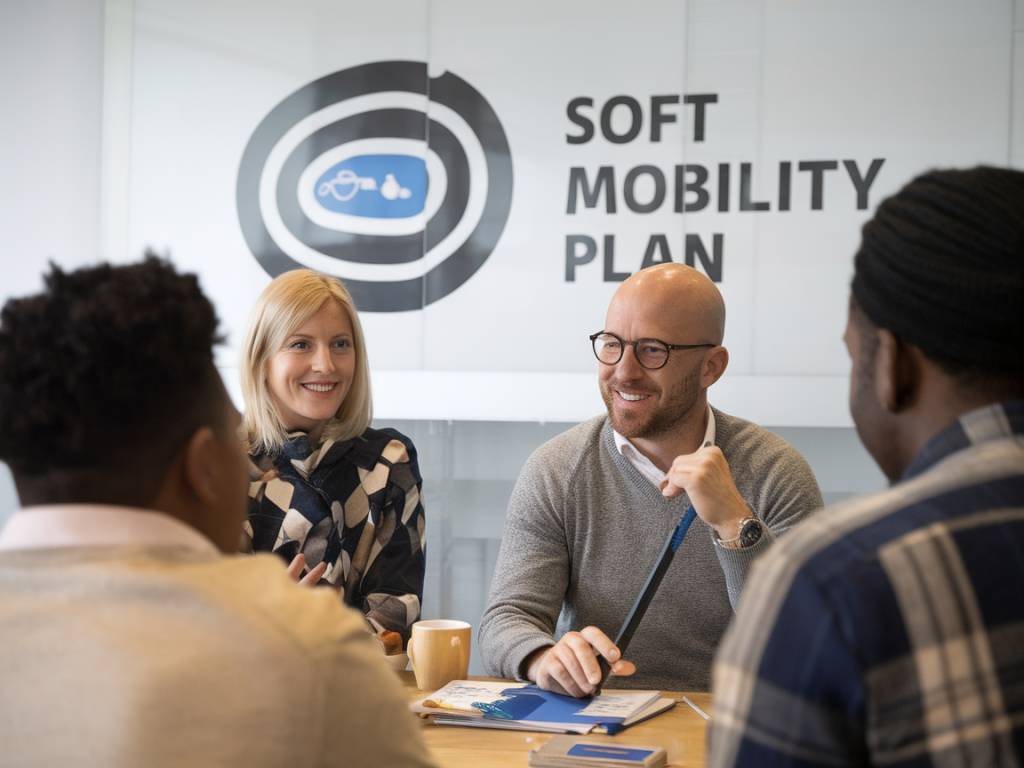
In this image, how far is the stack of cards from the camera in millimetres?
1415

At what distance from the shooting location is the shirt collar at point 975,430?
906 millimetres

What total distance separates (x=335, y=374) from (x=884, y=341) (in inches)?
71.0

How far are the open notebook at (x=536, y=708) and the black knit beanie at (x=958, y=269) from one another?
0.86m

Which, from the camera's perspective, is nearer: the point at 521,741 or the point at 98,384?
the point at 98,384

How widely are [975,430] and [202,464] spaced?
64 cm

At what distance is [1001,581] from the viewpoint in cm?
81

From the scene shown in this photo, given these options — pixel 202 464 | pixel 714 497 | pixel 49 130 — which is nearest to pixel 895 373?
pixel 202 464

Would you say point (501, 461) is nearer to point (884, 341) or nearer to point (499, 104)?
point (499, 104)

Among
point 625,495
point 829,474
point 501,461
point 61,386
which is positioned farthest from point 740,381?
point 61,386

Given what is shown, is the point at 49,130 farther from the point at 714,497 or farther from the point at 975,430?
the point at 975,430

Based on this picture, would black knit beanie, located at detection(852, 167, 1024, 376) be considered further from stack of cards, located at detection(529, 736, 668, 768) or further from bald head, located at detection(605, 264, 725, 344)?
bald head, located at detection(605, 264, 725, 344)

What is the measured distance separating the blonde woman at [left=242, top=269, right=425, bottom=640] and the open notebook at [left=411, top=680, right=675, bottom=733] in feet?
2.12

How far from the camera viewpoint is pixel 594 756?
143 centimetres

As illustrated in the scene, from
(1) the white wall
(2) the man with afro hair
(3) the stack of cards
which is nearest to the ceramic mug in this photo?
(3) the stack of cards
